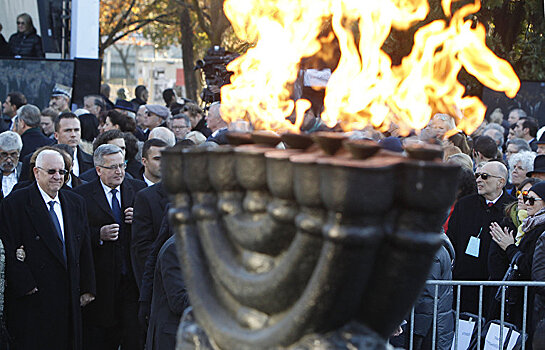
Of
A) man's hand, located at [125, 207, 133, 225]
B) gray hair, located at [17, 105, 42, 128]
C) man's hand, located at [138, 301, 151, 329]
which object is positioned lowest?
man's hand, located at [138, 301, 151, 329]

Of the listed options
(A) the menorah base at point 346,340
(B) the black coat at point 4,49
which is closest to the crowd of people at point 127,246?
(A) the menorah base at point 346,340

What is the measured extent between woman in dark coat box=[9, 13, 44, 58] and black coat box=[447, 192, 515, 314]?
40.0ft

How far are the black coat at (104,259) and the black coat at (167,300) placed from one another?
1.64 metres

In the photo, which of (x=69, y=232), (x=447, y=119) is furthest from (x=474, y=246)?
(x=69, y=232)

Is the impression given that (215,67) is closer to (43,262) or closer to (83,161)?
(83,161)

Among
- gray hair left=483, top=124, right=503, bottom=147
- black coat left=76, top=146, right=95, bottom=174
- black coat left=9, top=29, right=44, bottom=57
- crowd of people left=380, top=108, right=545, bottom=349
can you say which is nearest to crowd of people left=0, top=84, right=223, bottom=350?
black coat left=76, top=146, right=95, bottom=174

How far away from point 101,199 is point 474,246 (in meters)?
3.26

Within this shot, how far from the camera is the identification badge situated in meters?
7.35

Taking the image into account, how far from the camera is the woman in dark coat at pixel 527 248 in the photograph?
21.0 feet

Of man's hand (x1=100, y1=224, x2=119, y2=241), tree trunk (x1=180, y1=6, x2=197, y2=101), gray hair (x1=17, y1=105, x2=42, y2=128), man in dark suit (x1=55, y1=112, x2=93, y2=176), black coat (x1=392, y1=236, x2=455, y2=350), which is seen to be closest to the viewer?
black coat (x1=392, y1=236, x2=455, y2=350)

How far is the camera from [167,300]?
543cm

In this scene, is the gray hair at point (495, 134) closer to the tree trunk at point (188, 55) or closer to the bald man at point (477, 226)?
the bald man at point (477, 226)

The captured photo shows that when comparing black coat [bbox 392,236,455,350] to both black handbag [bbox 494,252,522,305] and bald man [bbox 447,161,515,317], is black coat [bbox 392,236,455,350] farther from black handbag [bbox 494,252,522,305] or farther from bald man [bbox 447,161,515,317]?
bald man [bbox 447,161,515,317]

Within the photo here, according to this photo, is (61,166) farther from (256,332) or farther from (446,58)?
(256,332)
